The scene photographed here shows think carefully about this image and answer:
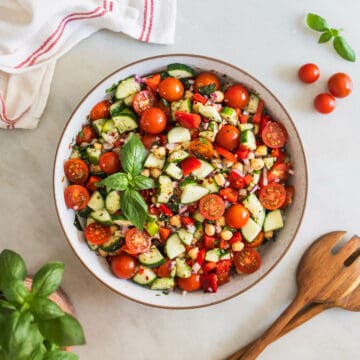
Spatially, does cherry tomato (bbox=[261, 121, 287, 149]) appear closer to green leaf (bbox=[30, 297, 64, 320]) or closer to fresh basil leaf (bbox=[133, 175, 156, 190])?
fresh basil leaf (bbox=[133, 175, 156, 190])

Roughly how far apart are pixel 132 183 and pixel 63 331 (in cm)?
76

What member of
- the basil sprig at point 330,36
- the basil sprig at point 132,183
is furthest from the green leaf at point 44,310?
the basil sprig at point 330,36

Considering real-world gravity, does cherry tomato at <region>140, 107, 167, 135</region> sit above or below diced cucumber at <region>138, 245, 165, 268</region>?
above

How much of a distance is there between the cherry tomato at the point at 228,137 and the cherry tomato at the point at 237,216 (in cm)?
28

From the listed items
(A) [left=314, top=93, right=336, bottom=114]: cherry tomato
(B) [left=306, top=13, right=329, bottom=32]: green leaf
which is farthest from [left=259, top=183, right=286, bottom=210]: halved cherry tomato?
(B) [left=306, top=13, right=329, bottom=32]: green leaf

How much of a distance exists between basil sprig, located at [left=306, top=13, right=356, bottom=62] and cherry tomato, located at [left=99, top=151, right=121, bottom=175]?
115 cm

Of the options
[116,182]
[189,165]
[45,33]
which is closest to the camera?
[116,182]

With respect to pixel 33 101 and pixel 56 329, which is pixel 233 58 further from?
pixel 56 329

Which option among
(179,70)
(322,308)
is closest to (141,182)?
(179,70)

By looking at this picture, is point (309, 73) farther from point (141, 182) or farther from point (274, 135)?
point (141, 182)

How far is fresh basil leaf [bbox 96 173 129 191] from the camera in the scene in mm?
2424

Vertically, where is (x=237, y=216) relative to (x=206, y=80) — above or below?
below

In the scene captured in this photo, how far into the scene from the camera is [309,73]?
2.74 meters

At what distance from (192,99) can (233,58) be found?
34 cm
